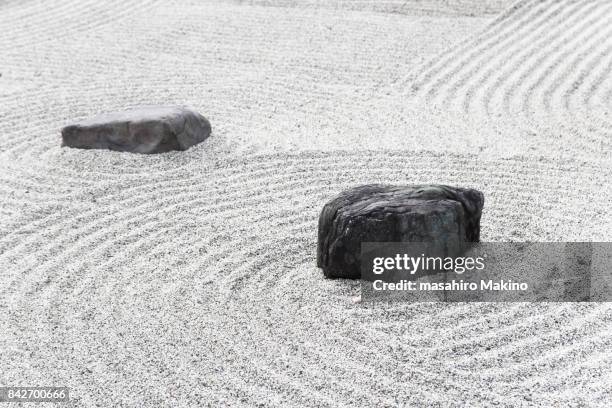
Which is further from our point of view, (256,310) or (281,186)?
(281,186)

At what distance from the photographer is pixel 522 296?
503cm

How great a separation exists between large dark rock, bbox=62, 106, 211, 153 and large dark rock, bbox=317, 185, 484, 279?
7.46ft

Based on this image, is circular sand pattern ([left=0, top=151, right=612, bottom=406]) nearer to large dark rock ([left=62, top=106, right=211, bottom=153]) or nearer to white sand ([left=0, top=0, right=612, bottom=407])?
white sand ([left=0, top=0, right=612, bottom=407])

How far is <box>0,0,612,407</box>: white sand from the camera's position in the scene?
14.5 feet

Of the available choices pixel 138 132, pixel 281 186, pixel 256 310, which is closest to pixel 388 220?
pixel 256 310

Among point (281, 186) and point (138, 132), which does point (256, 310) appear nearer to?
point (281, 186)

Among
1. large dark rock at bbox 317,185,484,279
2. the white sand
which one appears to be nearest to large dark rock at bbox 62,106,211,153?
the white sand

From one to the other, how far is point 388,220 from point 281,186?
65.2 inches

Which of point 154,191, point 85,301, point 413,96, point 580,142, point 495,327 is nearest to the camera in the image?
point 495,327

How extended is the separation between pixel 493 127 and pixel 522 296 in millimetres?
2818

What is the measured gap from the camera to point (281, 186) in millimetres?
6562

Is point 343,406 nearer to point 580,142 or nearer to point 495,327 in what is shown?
point 495,327

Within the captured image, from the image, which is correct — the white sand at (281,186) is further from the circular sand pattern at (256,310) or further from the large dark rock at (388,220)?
the large dark rock at (388,220)

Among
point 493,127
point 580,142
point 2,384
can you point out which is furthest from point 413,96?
point 2,384
